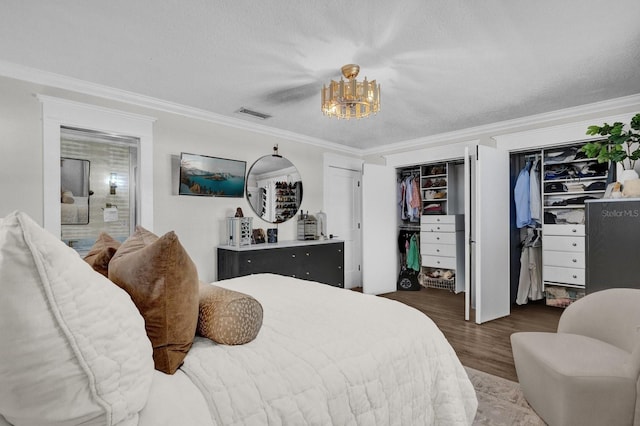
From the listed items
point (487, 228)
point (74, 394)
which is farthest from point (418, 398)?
point (487, 228)

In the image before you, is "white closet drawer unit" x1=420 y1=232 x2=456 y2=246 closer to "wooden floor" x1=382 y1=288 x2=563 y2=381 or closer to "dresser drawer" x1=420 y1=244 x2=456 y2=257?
"dresser drawer" x1=420 y1=244 x2=456 y2=257

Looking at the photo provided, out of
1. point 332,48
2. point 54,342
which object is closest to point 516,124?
point 332,48

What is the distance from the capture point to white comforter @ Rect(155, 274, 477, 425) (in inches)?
37.9

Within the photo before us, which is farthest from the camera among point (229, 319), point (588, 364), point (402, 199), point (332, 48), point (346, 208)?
point (402, 199)

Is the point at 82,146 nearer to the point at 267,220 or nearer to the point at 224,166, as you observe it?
the point at 224,166

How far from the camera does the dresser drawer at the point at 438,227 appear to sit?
5.03 metres

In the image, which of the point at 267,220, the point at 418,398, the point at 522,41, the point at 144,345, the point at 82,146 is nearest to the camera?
the point at 144,345

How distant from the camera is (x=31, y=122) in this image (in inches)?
105

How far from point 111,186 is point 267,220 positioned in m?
1.78

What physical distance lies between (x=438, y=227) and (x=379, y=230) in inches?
37.8

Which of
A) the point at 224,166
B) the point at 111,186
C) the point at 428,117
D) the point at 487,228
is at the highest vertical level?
the point at 428,117

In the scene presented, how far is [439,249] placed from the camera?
5.20m

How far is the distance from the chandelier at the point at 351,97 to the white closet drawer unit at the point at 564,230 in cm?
306

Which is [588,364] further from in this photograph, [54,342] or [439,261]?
[439,261]
